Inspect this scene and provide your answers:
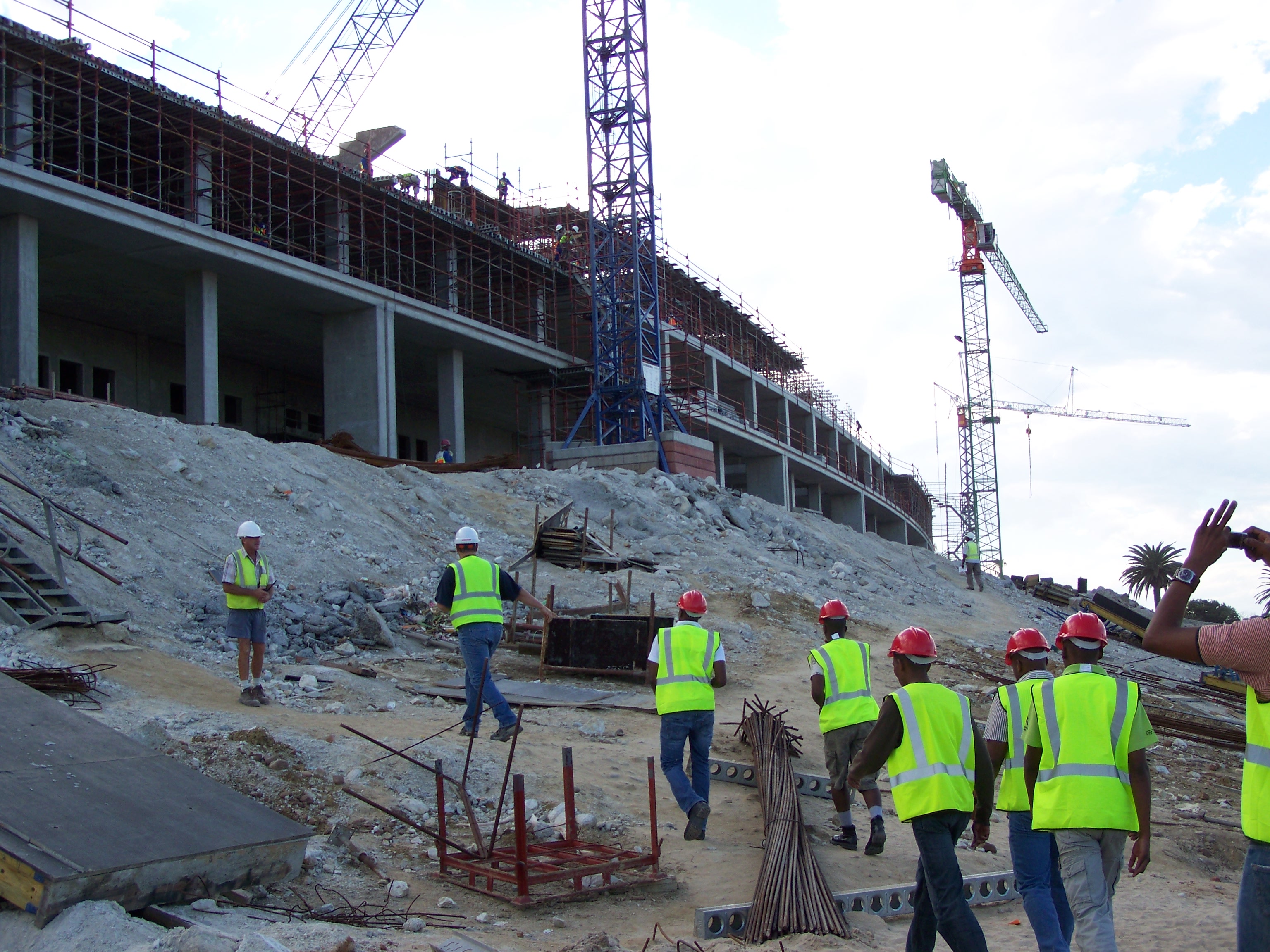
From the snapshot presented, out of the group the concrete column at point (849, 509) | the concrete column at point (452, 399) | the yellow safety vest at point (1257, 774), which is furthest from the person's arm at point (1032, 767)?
the concrete column at point (849, 509)

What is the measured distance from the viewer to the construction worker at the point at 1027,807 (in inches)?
168

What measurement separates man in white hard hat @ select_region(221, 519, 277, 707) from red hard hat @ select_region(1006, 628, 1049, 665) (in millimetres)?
5636

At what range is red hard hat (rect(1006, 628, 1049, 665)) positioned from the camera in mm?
4840

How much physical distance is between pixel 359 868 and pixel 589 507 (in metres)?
16.3

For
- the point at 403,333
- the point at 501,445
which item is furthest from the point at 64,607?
the point at 501,445

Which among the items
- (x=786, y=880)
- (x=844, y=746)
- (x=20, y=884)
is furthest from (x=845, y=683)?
(x=20, y=884)

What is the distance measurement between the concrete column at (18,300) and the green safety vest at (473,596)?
54.0 ft

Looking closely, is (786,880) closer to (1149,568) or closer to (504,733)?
(504,733)

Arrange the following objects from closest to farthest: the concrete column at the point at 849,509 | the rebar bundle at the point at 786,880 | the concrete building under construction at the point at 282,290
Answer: the rebar bundle at the point at 786,880 < the concrete building under construction at the point at 282,290 < the concrete column at the point at 849,509

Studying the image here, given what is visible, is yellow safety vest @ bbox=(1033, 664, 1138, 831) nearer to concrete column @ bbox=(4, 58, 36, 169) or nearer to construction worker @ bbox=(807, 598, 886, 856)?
construction worker @ bbox=(807, 598, 886, 856)

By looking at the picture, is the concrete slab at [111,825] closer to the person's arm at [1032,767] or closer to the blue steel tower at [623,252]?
the person's arm at [1032,767]

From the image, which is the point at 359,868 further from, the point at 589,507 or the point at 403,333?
the point at 403,333

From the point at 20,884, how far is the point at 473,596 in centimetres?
356

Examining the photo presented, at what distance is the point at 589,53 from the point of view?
33469 mm
